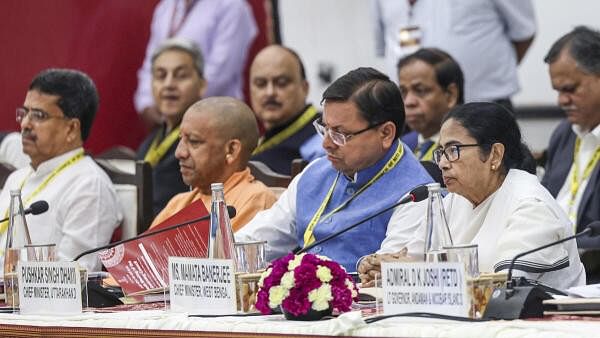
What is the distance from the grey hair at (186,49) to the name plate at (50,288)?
3.36 metres

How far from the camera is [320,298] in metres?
3.44

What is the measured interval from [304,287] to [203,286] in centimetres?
35

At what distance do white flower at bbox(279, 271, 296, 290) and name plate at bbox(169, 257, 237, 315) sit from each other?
0.18 metres

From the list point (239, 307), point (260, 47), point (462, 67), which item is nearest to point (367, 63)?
point (260, 47)

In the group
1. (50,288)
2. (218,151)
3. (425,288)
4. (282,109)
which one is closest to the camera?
(425,288)

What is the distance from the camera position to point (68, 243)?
5582 mm

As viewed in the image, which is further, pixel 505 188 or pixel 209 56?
pixel 209 56

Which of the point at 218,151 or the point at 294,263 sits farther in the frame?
the point at 218,151

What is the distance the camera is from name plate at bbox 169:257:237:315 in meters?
3.64

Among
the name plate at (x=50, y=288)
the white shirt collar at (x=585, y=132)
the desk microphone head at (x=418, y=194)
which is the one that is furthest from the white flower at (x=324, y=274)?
the white shirt collar at (x=585, y=132)

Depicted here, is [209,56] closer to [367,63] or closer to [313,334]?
[367,63]

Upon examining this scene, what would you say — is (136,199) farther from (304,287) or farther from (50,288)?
(304,287)

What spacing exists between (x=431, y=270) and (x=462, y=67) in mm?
3677

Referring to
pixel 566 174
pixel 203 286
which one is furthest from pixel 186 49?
pixel 203 286
